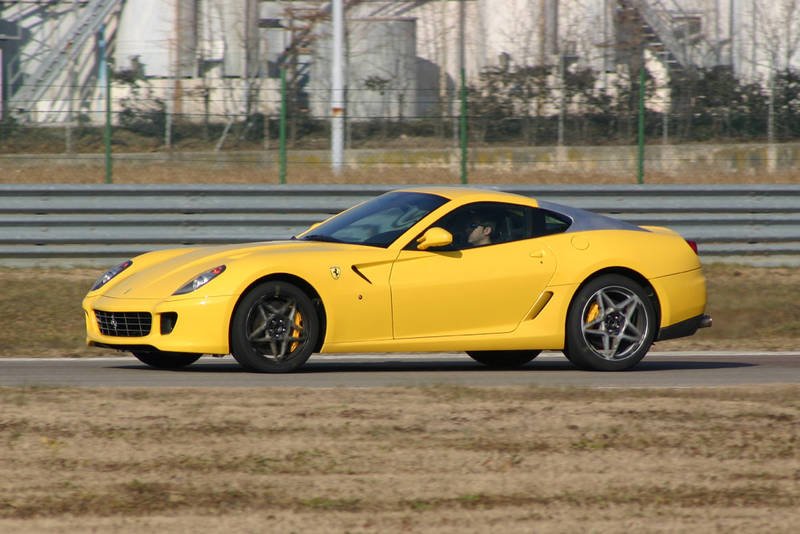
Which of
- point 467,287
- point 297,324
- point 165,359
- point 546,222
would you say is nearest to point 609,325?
point 546,222

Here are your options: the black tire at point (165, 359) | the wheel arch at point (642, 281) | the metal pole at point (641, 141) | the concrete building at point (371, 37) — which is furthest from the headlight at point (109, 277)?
the concrete building at point (371, 37)

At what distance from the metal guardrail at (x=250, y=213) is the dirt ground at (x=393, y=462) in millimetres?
7003

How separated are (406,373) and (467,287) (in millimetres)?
776

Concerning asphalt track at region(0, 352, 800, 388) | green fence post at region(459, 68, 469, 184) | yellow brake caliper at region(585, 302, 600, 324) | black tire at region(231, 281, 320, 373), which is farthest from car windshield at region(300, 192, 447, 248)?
green fence post at region(459, 68, 469, 184)

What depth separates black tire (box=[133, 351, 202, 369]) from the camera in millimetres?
9797

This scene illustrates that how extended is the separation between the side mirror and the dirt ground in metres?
1.58

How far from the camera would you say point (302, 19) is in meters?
30.9

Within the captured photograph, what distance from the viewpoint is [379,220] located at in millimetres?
9766

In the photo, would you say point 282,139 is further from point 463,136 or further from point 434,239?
point 434,239

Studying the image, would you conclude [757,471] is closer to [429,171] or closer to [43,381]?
[43,381]

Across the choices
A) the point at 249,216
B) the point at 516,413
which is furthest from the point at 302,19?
the point at 516,413

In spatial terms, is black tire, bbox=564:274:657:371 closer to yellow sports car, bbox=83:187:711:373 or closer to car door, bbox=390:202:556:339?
yellow sports car, bbox=83:187:711:373

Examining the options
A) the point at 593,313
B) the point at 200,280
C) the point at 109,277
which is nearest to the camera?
the point at 200,280

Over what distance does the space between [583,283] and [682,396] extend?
179 centimetres
